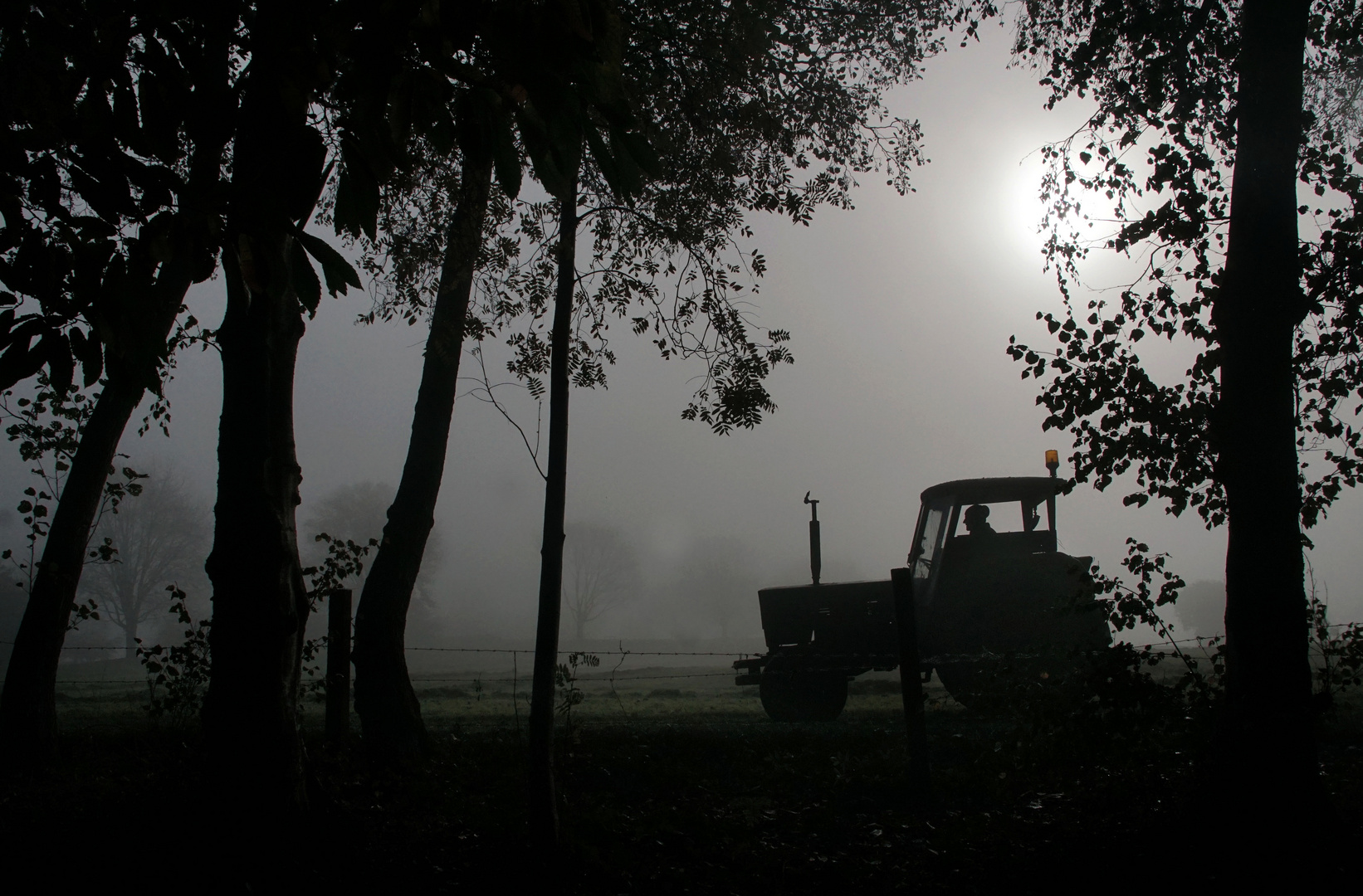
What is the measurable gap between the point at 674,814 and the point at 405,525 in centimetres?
347

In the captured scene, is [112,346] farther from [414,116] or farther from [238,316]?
[238,316]

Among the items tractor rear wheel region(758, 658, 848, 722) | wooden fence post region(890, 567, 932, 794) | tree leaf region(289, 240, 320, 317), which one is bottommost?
tractor rear wheel region(758, 658, 848, 722)

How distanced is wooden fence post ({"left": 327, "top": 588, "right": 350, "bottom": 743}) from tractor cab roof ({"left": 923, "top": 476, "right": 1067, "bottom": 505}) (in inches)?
283

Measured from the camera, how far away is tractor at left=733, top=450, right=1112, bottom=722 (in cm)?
967

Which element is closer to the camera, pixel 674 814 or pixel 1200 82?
pixel 674 814

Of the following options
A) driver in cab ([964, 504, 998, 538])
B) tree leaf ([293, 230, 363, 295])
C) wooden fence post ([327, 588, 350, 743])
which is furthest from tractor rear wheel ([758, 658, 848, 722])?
tree leaf ([293, 230, 363, 295])

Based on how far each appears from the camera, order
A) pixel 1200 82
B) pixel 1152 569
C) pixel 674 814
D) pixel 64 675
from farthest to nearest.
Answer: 1. pixel 64 675
2. pixel 1200 82
3. pixel 1152 569
4. pixel 674 814

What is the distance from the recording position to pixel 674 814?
5.11m

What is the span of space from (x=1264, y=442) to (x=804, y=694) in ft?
22.6

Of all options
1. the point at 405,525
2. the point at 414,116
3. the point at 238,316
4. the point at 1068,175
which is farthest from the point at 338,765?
the point at 1068,175

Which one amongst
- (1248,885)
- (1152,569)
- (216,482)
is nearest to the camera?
(1248,885)

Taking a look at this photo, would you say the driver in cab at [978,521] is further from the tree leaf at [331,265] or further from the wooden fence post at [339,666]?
the tree leaf at [331,265]

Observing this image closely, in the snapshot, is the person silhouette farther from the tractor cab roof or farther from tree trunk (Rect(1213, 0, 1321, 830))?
tree trunk (Rect(1213, 0, 1321, 830))

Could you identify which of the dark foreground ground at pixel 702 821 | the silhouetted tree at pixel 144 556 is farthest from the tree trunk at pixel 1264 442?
the silhouetted tree at pixel 144 556
